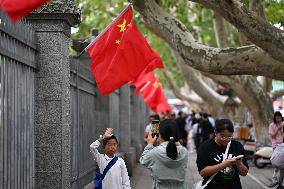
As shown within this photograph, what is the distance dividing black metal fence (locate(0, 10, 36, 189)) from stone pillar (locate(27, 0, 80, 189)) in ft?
0.65

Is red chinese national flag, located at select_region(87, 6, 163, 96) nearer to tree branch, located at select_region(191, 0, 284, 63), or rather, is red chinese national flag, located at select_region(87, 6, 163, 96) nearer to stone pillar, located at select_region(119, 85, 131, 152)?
tree branch, located at select_region(191, 0, 284, 63)

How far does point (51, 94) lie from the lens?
8.64 meters

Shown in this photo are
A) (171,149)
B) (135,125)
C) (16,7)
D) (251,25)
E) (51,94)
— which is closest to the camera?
(16,7)

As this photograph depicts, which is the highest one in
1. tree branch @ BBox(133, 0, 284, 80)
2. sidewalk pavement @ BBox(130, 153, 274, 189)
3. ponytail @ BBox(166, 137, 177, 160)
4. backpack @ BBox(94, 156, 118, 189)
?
tree branch @ BBox(133, 0, 284, 80)

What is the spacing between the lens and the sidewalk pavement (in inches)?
631

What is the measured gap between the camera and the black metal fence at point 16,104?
7.03m

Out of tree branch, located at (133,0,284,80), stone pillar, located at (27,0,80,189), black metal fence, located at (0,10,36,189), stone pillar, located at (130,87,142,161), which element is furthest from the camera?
stone pillar, located at (130,87,142,161)

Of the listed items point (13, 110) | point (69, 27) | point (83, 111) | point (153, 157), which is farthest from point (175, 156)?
point (83, 111)

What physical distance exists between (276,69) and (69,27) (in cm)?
559

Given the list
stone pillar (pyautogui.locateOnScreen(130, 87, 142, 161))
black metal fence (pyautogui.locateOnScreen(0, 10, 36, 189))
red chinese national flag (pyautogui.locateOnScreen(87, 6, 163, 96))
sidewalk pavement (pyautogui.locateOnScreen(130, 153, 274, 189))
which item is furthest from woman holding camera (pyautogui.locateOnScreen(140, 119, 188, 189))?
stone pillar (pyautogui.locateOnScreen(130, 87, 142, 161))

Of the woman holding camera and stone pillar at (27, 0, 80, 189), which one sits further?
stone pillar at (27, 0, 80, 189)

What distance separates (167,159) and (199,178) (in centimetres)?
1011

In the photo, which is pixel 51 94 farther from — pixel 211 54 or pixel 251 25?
pixel 211 54

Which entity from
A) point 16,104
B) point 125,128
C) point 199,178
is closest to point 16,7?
point 16,104
